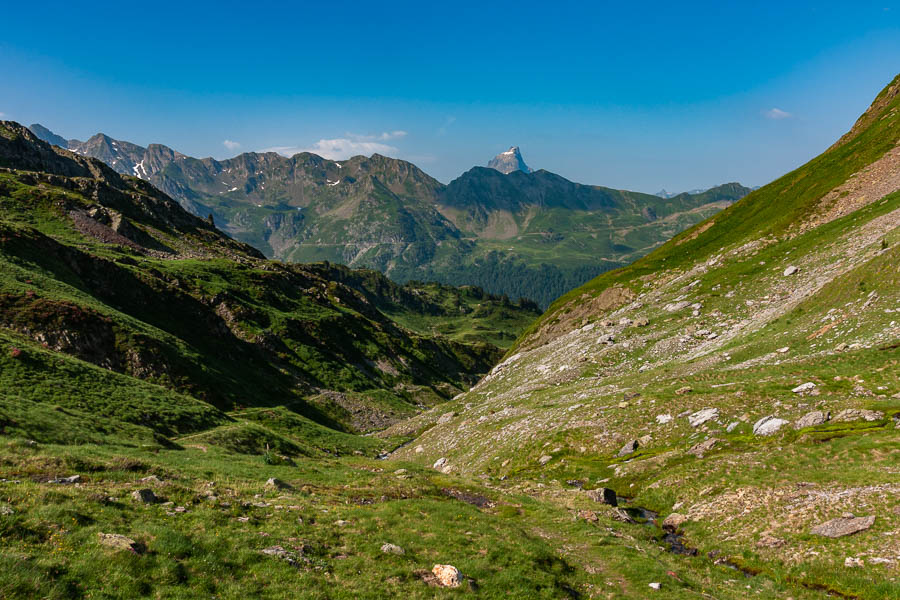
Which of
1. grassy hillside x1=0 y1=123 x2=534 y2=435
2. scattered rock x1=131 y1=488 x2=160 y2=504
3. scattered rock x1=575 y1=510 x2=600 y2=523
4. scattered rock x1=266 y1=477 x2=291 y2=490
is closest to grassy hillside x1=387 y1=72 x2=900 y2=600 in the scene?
scattered rock x1=575 y1=510 x2=600 y2=523

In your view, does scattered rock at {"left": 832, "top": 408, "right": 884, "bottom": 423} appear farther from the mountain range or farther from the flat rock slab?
the flat rock slab

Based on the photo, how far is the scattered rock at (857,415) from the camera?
2938cm

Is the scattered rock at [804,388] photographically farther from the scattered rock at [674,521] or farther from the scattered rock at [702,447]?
the scattered rock at [674,521]

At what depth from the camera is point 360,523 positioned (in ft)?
72.9

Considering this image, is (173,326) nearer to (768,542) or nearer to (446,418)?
(446,418)

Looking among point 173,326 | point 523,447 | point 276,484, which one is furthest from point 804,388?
point 173,326

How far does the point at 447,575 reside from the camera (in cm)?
1794

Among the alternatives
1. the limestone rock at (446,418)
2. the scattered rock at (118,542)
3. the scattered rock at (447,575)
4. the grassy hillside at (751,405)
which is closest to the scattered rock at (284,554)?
the scattered rock at (118,542)

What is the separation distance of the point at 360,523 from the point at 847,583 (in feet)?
73.4

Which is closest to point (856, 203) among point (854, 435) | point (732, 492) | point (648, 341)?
point (648, 341)

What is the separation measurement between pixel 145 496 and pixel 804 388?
45145 mm

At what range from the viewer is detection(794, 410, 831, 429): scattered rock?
31197 mm

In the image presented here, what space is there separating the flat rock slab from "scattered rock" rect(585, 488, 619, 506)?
12.8 metres

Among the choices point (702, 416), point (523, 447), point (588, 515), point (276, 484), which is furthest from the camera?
point (523, 447)
